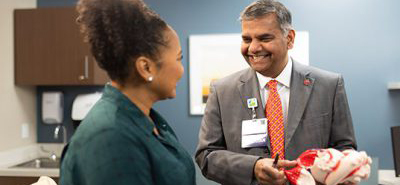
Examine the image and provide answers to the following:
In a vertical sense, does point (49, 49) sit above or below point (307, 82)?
above

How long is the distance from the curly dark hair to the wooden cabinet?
→ 2.56 m

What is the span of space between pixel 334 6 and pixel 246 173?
7.91 ft

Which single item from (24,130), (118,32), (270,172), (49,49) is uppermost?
(49,49)

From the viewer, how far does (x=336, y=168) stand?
4.13 ft

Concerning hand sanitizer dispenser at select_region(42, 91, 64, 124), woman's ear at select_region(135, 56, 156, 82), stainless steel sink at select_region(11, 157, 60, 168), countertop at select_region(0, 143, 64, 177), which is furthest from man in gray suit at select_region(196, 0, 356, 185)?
hand sanitizer dispenser at select_region(42, 91, 64, 124)

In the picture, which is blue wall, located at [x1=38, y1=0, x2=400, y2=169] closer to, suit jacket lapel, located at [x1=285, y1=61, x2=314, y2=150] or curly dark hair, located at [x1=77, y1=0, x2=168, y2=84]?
suit jacket lapel, located at [x1=285, y1=61, x2=314, y2=150]

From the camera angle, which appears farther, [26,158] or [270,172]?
[26,158]

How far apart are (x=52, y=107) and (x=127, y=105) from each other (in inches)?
119

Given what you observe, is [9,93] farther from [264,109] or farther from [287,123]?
[287,123]

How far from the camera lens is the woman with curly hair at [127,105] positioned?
941 millimetres

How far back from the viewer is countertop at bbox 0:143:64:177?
3.20m

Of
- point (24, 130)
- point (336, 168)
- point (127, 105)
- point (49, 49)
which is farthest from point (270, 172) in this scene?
point (24, 130)

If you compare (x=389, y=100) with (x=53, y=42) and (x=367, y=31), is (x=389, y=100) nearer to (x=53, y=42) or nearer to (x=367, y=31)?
(x=367, y=31)

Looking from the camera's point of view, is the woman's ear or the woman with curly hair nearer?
the woman with curly hair
